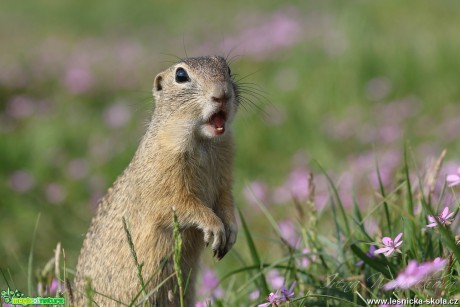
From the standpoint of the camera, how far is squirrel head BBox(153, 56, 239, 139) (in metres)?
3.78

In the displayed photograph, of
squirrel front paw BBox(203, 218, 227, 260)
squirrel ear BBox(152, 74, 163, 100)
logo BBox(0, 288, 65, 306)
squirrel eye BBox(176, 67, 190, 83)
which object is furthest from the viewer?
squirrel ear BBox(152, 74, 163, 100)

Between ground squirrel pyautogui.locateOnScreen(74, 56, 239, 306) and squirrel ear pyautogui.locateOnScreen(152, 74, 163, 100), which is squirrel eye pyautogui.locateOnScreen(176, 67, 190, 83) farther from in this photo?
Result: squirrel ear pyautogui.locateOnScreen(152, 74, 163, 100)

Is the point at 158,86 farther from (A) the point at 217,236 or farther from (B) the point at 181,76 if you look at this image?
(A) the point at 217,236

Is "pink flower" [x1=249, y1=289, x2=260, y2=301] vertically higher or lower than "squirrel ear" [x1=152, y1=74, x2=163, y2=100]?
lower

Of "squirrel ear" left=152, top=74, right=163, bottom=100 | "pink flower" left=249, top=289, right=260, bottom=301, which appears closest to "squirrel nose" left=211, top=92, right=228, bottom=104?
"squirrel ear" left=152, top=74, right=163, bottom=100

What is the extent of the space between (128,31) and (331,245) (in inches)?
763

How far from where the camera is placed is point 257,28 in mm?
13852

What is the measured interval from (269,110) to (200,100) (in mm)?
5406

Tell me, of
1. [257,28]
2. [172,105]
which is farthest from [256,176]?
[257,28]

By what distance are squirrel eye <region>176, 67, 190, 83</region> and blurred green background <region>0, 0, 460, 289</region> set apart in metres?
0.82

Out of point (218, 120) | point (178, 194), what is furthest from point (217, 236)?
point (218, 120)

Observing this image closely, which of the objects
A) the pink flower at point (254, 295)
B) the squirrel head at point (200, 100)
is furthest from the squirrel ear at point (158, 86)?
the pink flower at point (254, 295)

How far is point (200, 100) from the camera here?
3850mm

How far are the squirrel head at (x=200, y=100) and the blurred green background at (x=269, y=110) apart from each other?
33.3 inches
